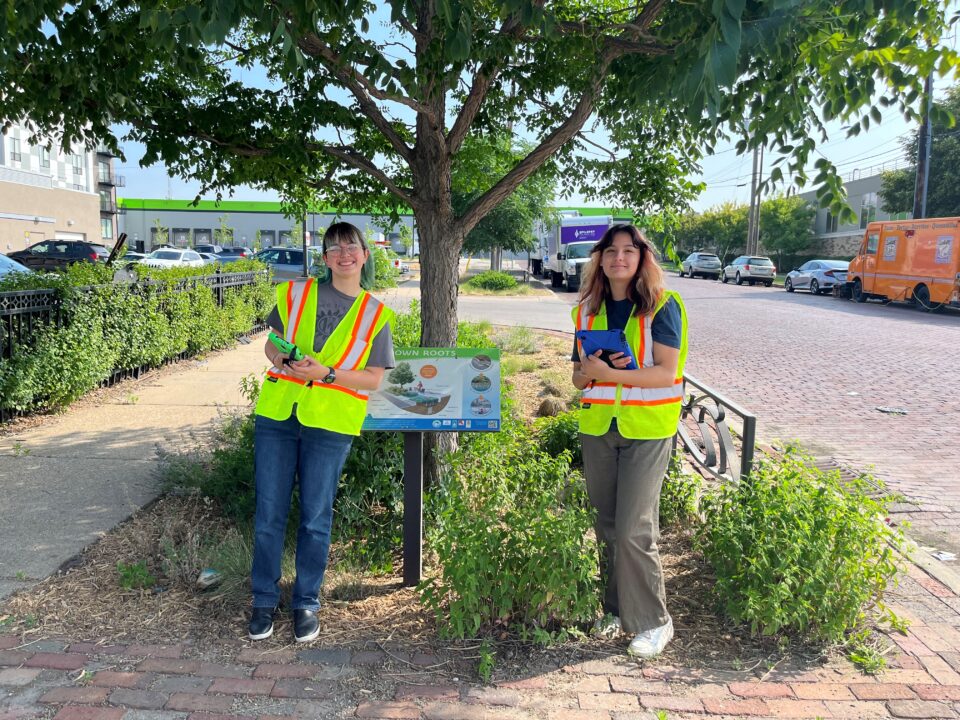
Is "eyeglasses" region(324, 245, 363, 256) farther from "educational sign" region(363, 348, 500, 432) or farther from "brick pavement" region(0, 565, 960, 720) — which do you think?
"brick pavement" region(0, 565, 960, 720)

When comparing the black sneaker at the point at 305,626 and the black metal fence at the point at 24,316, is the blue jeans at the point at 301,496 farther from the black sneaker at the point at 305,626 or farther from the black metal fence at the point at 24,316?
the black metal fence at the point at 24,316

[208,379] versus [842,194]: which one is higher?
[842,194]

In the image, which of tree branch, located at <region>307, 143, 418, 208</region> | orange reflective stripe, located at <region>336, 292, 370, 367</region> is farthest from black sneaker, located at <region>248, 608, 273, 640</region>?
tree branch, located at <region>307, 143, 418, 208</region>

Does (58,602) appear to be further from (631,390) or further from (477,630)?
(631,390)

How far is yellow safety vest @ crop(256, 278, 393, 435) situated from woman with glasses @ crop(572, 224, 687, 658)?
936mm

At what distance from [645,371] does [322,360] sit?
137 cm

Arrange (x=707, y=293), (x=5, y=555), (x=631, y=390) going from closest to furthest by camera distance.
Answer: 1. (x=631, y=390)
2. (x=5, y=555)
3. (x=707, y=293)

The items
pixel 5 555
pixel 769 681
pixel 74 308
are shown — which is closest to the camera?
pixel 769 681

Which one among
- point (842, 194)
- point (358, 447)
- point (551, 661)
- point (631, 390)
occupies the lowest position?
point (551, 661)

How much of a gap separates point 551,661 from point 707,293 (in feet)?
93.4

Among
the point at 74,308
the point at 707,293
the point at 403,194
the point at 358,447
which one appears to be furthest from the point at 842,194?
the point at 707,293

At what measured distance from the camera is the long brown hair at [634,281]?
10.7 feet

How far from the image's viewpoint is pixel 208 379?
915 cm

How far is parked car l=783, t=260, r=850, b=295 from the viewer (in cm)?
2986
